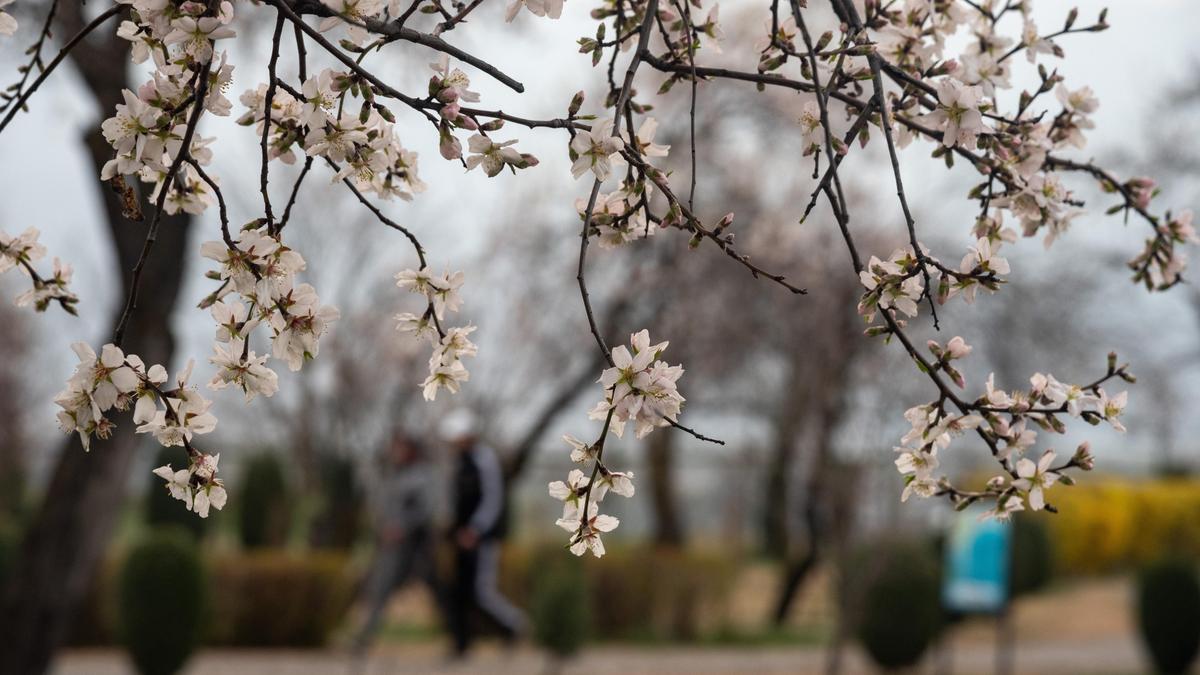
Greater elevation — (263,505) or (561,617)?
(263,505)

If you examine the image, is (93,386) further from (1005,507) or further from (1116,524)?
(1116,524)

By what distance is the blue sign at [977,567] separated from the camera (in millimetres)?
9000

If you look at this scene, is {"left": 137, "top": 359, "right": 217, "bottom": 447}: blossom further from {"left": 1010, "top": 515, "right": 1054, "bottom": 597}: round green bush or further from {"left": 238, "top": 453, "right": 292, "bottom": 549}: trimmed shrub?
{"left": 1010, "top": 515, "right": 1054, "bottom": 597}: round green bush

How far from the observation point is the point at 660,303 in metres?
14.0

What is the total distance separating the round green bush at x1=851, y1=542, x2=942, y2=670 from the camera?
31.6 feet

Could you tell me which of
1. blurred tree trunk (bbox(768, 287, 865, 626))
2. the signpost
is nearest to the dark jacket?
blurred tree trunk (bbox(768, 287, 865, 626))

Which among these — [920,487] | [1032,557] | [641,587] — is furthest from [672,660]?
[920,487]

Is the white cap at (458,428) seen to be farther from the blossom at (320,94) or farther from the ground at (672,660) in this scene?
the blossom at (320,94)

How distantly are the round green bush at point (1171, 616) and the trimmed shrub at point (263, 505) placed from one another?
949 cm

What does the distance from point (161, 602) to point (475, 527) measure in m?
2.16

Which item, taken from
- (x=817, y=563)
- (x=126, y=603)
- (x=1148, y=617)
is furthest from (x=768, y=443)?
(x=126, y=603)

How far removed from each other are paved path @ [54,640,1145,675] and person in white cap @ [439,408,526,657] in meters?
0.33

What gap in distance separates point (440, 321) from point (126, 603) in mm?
6727

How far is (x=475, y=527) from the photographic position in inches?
362
